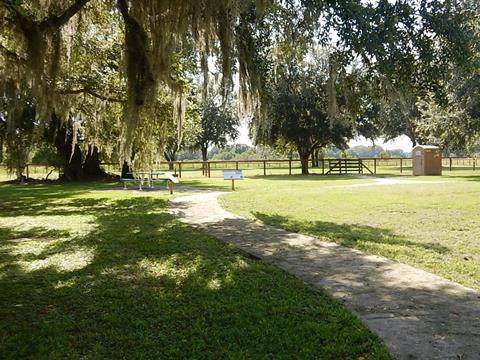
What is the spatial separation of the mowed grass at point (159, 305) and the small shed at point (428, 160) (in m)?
21.3

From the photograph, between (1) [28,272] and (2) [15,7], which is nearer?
(1) [28,272]

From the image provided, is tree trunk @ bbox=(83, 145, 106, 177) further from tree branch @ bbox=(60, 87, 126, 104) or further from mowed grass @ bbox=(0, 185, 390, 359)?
mowed grass @ bbox=(0, 185, 390, 359)

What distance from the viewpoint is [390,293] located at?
14.1 feet

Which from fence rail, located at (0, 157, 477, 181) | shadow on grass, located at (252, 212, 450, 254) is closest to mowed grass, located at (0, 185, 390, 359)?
shadow on grass, located at (252, 212, 450, 254)

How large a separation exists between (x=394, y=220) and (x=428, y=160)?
18.0m

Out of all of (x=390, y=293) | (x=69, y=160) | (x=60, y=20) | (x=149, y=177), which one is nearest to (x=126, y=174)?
(x=149, y=177)

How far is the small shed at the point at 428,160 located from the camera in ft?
82.1

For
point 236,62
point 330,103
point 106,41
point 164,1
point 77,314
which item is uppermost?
point 106,41

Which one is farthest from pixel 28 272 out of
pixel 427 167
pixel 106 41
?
pixel 427 167

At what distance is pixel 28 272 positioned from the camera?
5324 millimetres

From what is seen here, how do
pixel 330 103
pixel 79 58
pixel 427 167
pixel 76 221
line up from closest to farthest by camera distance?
pixel 330 103 < pixel 76 221 < pixel 79 58 < pixel 427 167

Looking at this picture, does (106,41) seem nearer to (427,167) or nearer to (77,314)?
(77,314)

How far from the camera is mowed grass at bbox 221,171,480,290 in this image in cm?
581

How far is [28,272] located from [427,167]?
79.2 ft
